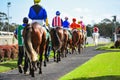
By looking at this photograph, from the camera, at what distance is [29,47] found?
13070 mm

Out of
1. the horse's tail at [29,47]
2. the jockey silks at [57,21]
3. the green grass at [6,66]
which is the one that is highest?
the jockey silks at [57,21]

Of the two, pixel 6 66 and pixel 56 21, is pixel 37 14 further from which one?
pixel 56 21

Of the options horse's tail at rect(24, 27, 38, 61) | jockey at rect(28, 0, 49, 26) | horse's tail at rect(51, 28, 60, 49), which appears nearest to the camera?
horse's tail at rect(24, 27, 38, 61)

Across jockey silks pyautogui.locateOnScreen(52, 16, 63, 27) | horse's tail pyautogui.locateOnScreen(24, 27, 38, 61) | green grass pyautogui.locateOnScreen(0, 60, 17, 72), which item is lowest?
green grass pyautogui.locateOnScreen(0, 60, 17, 72)

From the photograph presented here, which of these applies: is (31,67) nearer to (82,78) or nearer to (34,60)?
(34,60)

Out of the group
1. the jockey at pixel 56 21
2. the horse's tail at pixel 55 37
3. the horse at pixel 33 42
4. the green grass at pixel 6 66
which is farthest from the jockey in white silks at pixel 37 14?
the jockey at pixel 56 21

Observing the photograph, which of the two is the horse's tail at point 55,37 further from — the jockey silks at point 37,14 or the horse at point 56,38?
the jockey silks at point 37,14

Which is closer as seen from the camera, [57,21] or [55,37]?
[55,37]

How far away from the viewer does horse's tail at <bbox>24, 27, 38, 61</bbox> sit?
12930mm

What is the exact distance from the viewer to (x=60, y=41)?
20641 millimetres

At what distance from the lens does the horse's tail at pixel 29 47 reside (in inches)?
509

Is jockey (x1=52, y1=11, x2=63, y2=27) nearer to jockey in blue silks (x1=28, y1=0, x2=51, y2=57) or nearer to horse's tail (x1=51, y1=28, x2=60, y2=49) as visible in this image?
horse's tail (x1=51, y1=28, x2=60, y2=49)

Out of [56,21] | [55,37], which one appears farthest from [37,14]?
[56,21]

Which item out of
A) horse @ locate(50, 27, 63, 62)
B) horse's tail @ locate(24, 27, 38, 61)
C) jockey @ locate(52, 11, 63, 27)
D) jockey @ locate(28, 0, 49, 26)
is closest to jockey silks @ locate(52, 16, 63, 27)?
jockey @ locate(52, 11, 63, 27)
